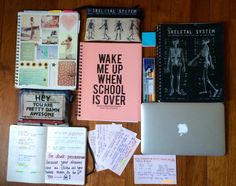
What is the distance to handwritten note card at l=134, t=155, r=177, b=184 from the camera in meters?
1.20

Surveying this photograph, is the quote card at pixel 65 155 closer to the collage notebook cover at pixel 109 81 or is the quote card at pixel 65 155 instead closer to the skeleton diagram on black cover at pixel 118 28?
the collage notebook cover at pixel 109 81

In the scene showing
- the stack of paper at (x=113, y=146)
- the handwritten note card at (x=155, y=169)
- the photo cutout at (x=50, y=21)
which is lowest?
the handwritten note card at (x=155, y=169)

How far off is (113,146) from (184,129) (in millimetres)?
274

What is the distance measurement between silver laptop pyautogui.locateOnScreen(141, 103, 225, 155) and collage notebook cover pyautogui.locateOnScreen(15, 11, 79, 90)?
→ 342 millimetres

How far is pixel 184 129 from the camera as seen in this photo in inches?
46.3

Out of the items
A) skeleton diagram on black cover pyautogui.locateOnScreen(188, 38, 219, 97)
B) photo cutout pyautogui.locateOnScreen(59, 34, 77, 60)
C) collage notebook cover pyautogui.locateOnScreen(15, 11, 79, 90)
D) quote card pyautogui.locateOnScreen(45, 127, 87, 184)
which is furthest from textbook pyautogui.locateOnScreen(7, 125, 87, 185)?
skeleton diagram on black cover pyautogui.locateOnScreen(188, 38, 219, 97)

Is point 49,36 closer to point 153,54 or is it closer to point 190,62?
point 153,54

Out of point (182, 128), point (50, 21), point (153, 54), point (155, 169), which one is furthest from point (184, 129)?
point (50, 21)

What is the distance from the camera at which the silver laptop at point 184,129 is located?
1171 mm

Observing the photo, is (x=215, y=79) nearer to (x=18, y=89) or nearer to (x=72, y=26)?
(x=72, y=26)

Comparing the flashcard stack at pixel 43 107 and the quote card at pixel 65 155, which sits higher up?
the flashcard stack at pixel 43 107

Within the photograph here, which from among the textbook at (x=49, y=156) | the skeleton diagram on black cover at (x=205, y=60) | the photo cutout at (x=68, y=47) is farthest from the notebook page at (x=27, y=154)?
the skeleton diagram on black cover at (x=205, y=60)

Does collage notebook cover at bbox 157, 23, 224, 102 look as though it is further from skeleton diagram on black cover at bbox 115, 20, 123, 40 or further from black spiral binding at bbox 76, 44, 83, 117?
black spiral binding at bbox 76, 44, 83, 117

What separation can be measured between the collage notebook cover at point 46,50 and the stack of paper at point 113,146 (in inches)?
8.5
